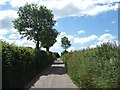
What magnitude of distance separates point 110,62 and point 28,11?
48978mm

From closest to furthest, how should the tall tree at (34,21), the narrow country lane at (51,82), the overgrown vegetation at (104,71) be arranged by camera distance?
the overgrown vegetation at (104,71)
the narrow country lane at (51,82)
the tall tree at (34,21)

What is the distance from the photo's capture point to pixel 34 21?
189 feet

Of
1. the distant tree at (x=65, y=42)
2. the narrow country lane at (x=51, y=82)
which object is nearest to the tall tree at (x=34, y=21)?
the narrow country lane at (x=51, y=82)

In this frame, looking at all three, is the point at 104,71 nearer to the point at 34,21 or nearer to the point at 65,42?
the point at 34,21

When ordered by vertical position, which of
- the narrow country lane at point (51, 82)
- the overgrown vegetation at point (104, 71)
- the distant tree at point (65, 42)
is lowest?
the narrow country lane at point (51, 82)

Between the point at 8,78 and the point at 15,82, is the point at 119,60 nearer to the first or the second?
the point at 8,78

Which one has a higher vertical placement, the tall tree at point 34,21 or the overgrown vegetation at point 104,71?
the tall tree at point 34,21

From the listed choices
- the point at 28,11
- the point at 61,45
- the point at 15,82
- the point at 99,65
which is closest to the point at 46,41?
the point at 28,11

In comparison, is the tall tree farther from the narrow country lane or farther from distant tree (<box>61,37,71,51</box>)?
distant tree (<box>61,37,71,51</box>)

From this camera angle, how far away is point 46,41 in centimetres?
5416

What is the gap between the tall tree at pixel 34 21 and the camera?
56594 millimetres

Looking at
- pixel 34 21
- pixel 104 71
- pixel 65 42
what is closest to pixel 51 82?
pixel 104 71

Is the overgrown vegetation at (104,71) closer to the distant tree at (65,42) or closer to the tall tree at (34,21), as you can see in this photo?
the tall tree at (34,21)

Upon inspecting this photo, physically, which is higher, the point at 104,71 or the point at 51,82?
the point at 104,71
